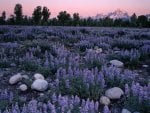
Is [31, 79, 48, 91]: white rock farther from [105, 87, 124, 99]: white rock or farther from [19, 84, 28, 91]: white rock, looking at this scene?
[105, 87, 124, 99]: white rock

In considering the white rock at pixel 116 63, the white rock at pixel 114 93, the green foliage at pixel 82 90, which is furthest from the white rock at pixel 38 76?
the white rock at pixel 116 63

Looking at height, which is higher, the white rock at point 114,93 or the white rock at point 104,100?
the white rock at point 114,93

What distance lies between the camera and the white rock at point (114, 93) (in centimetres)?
560

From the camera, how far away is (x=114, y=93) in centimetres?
561

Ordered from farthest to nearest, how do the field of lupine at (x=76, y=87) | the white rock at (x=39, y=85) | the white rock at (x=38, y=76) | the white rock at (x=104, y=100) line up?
the white rock at (x=38, y=76) → the white rock at (x=39, y=85) → the white rock at (x=104, y=100) → the field of lupine at (x=76, y=87)

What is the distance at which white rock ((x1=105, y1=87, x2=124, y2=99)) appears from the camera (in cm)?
560

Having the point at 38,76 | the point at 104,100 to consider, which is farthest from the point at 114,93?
the point at 38,76

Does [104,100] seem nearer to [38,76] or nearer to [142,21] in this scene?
[38,76]

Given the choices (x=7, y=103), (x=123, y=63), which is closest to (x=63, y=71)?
(x=7, y=103)

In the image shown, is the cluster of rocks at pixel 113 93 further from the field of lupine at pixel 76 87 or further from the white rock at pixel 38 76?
the white rock at pixel 38 76

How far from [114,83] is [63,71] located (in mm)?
1049

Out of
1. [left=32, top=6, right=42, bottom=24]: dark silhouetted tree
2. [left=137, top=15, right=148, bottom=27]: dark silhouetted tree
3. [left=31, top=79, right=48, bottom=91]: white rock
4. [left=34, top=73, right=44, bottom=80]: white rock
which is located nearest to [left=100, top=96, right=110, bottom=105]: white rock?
[left=31, top=79, right=48, bottom=91]: white rock

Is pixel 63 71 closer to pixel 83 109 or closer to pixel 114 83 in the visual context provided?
pixel 114 83

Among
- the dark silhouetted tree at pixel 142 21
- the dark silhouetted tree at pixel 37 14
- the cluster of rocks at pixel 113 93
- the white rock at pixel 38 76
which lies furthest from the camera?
the dark silhouetted tree at pixel 37 14
